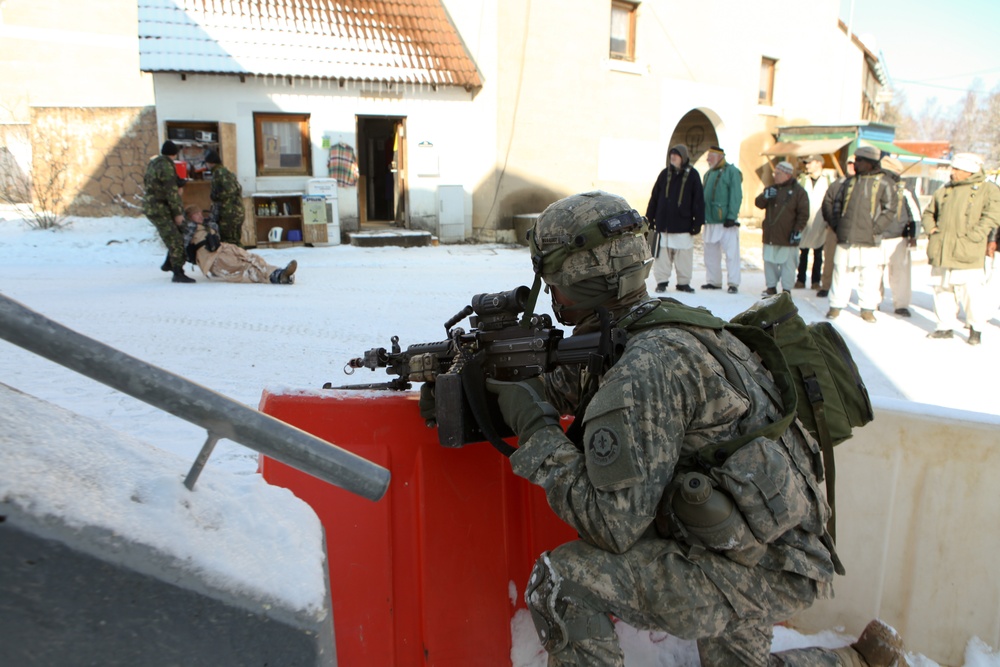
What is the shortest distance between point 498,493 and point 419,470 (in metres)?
0.30

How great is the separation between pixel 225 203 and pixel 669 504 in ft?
25.4

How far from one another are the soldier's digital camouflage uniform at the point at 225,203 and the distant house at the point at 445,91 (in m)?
1.86

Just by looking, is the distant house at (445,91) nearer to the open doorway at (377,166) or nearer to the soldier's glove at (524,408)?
the open doorway at (377,166)

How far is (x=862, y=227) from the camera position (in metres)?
7.65

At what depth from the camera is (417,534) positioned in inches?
94.3

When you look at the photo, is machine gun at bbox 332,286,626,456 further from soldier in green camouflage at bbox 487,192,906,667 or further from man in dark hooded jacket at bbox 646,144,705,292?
man in dark hooded jacket at bbox 646,144,705,292

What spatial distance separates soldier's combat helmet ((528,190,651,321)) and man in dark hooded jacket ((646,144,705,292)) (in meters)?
6.99

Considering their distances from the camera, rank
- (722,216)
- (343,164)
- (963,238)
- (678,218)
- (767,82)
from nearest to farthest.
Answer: (963,238) < (678,218) < (722,216) < (343,164) < (767,82)

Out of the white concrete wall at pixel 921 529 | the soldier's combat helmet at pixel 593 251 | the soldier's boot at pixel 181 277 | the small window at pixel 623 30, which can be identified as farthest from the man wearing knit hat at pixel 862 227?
the small window at pixel 623 30

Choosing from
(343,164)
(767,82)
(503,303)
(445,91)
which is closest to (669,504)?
(503,303)

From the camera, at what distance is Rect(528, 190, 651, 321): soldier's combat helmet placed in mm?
2285

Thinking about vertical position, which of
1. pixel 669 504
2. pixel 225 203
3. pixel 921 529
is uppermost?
pixel 225 203

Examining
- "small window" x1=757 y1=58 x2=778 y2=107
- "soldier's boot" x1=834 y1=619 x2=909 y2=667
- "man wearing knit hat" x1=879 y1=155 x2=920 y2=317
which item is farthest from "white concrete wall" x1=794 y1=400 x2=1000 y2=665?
"small window" x1=757 y1=58 x2=778 y2=107

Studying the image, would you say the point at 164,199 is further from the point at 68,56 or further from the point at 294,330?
the point at 68,56
